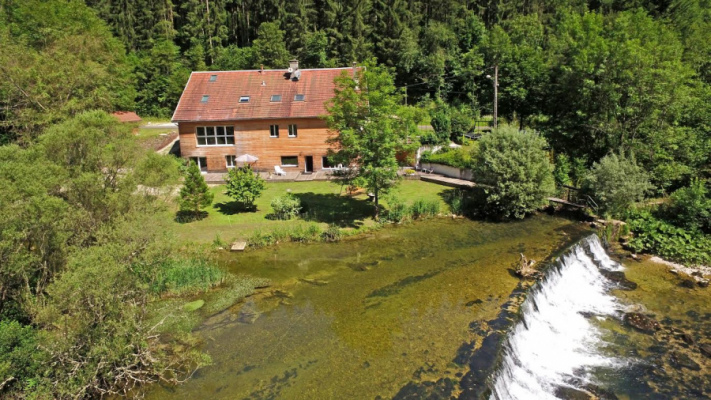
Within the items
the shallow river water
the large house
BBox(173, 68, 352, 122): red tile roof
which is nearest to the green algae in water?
the shallow river water

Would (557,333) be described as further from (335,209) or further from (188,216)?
(188,216)

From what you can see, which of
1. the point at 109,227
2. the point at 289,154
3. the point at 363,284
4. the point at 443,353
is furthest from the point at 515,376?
the point at 289,154

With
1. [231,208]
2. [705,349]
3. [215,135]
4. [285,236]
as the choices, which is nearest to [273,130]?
[215,135]

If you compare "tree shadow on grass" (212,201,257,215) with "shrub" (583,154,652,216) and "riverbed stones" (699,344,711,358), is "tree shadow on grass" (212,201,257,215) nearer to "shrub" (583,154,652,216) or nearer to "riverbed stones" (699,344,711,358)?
"shrub" (583,154,652,216)

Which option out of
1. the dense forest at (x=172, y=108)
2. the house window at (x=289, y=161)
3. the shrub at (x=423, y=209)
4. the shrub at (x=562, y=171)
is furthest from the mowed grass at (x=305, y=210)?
the shrub at (x=562, y=171)

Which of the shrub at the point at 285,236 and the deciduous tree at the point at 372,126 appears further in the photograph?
the deciduous tree at the point at 372,126

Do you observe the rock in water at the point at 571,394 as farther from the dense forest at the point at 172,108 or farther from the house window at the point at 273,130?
the house window at the point at 273,130
